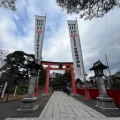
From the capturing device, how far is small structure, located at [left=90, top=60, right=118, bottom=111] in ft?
26.4

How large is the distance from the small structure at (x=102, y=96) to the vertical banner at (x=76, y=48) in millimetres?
5736

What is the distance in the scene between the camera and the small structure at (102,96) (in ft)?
26.4

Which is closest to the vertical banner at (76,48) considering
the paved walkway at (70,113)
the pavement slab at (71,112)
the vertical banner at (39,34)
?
the vertical banner at (39,34)

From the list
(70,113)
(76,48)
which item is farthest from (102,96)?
(76,48)

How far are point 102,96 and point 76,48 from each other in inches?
337

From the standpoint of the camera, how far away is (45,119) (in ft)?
19.1

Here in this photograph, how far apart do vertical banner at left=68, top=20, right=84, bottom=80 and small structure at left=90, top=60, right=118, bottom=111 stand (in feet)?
18.8

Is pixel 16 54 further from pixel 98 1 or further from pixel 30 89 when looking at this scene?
pixel 98 1

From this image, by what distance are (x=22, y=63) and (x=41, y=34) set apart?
30.9 metres

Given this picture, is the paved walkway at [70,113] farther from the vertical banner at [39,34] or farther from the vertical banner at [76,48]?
the vertical banner at [39,34]

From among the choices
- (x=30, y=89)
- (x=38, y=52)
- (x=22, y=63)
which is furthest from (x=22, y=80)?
(x=30, y=89)

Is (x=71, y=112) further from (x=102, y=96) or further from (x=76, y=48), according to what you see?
(x=76, y=48)

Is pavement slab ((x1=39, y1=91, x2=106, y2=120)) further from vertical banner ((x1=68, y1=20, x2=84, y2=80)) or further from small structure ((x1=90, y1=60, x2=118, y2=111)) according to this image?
vertical banner ((x1=68, y1=20, x2=84, y2=80))

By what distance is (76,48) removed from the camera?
16.3 meters
